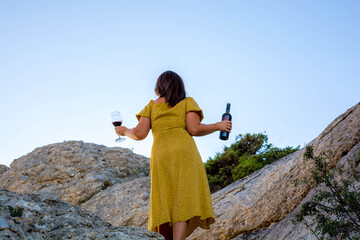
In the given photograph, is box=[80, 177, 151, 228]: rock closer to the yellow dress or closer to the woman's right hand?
the yellow dress

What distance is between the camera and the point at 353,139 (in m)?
7.00

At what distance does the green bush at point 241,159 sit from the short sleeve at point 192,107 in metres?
4.63

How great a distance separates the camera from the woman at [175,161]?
5.13m

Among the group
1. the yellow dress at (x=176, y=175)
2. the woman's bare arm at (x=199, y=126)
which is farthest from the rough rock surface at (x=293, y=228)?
the woman's bare arm at (x=199, y=126)

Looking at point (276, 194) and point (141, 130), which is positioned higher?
point (141, 130)

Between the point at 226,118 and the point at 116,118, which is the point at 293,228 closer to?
the point at 226,118

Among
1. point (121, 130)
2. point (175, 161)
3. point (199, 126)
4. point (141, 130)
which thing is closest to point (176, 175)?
point (175, 161)

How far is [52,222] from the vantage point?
2.87m

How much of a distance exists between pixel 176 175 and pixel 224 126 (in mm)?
927

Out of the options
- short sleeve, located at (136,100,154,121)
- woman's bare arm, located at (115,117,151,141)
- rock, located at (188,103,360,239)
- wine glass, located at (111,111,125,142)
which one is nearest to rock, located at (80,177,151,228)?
rock, located at (188,103,360,239)

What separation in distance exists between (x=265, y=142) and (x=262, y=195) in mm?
4337

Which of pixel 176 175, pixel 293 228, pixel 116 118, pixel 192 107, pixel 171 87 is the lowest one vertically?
pixel 293 228

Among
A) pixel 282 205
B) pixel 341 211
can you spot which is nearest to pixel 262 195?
pixel 282 205

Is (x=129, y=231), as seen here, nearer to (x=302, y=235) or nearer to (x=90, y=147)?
(x=302, y=235)
